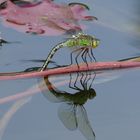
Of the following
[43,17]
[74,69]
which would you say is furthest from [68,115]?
[43,17]

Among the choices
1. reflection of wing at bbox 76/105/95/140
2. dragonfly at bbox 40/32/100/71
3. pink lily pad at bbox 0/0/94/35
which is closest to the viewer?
reflection of wing at bbox 76/105/95/140

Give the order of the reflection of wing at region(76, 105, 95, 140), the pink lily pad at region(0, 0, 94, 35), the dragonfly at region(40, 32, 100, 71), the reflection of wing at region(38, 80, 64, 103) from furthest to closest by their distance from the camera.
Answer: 1. the pink lily pad at region(0, 0, 94, 35)
2. the dragonfly at region(40, 32, 100, 71)
3. the reflection of wing at region(38, 80, 64, 103)
4. the reflection of wing at region(76, 105, 95, 140)

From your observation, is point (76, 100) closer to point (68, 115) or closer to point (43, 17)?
point (68, 115)

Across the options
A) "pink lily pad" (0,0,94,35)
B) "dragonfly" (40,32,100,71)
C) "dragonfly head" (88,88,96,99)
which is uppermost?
"pink lily pad" (0,0,94,35)

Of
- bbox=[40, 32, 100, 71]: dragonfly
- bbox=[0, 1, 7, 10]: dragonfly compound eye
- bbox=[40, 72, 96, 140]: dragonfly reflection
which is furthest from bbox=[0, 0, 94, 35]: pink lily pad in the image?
bbox=[40, 72, 96, 140]: dragonfly reflection

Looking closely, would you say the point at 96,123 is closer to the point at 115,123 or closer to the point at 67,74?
the point at 115,123

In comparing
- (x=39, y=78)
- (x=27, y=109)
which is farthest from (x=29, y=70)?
(x=27, y=109)

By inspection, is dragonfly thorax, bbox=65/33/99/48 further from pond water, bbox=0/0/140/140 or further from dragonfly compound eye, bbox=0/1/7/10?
dragonfly compound eye, bbox=0/1/7/10
